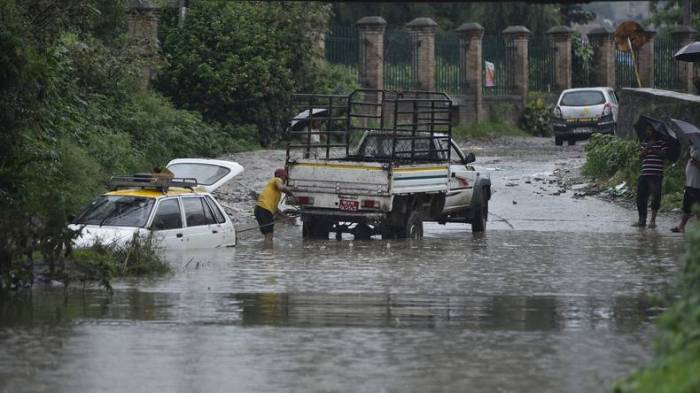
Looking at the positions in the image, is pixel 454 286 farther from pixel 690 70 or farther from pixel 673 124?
pixel 690 70

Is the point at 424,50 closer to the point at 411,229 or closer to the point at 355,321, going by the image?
the point at 411,229

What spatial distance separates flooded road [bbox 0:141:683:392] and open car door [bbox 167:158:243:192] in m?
1.30

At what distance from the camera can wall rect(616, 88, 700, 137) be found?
28891mm

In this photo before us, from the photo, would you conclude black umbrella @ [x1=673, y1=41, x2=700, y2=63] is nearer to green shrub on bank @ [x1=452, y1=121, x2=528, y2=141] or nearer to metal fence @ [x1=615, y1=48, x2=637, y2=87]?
green shrub on bank @ [x1=452, y1=121, x2=528, y2=141]

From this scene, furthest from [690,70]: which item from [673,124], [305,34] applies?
[673,124]

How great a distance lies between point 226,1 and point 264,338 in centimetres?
2585

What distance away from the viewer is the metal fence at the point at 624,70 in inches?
2179

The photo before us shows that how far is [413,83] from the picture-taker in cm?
4772

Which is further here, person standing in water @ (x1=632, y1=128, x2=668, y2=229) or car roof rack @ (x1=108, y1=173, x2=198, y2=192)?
person standing in water @ (x1=632, y1=128, x2=668, y2=229)

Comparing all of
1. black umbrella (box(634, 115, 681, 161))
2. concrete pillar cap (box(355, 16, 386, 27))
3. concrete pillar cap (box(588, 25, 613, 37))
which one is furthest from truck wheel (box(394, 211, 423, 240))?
concrete pillar cap (box(588, 25, 613, 37))

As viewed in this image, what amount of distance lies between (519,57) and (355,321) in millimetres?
37942

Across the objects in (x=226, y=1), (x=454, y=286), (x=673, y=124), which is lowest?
(x=454, y=286)

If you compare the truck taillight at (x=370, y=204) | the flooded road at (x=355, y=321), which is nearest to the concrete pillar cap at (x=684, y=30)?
the flooded road at (x=355, y=321)

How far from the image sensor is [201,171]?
23172 millimetres
